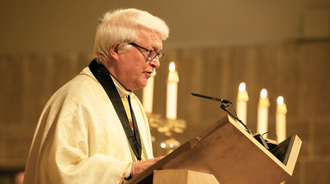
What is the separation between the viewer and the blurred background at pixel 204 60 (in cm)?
495

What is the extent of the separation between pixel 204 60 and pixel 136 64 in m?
2.99

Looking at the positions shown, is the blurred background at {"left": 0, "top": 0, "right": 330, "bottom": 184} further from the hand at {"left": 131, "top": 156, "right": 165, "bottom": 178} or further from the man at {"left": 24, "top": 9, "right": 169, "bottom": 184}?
the hand at {"left": 131, "top": 156, "right": 165, "bottom": 178}

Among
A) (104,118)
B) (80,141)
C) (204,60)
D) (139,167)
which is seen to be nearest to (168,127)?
(104,118)

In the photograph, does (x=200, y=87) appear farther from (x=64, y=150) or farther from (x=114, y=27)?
(x=64, y=150)

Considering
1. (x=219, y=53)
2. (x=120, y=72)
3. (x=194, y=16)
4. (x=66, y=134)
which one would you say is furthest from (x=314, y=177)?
(x=66, y=134)

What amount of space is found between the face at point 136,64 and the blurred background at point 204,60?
1950 millimetres

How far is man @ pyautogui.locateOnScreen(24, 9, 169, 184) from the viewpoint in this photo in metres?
1.93

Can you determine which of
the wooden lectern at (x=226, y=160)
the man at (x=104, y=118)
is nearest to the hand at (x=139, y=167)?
the man at (x=104, y=118)

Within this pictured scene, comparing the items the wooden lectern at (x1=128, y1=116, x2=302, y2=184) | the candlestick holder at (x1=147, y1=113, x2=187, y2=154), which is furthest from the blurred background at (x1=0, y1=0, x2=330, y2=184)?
the wooden lectern at (x1=128, y1=116, x2=302, y2=184)

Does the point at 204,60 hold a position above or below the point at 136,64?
above

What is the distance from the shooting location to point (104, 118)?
2.25m

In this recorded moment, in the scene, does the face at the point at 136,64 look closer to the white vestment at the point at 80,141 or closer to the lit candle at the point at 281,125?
the white vestment at the point at 80,141

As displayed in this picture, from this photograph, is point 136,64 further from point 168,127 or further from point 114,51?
point 168,127

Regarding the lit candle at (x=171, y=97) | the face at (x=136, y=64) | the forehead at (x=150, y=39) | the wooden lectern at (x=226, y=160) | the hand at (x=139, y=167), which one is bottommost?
the hand at (x=139, y=167)
